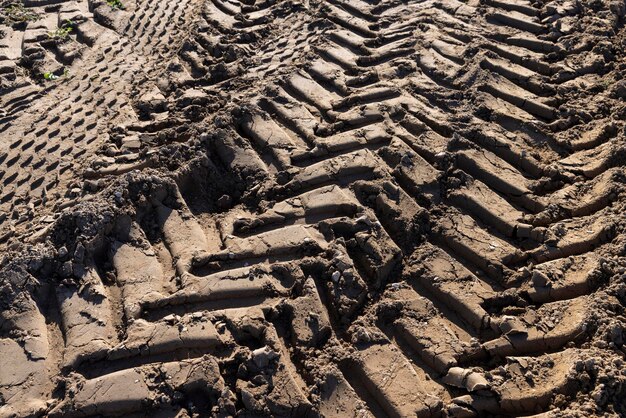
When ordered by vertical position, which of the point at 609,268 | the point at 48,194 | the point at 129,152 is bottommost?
the point at 48,194

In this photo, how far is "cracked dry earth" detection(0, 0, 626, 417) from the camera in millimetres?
3133

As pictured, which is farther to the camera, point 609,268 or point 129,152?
point 129,152

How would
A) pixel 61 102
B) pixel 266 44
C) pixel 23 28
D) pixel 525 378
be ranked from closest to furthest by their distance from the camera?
1. pixel 525 378
2. pixel 61 102
3. pixel 266 44
4. pixel 23 28

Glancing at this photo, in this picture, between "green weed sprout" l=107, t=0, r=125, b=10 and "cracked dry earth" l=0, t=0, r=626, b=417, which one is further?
"green weed sprout" l=107, t=0, r=125, b=10

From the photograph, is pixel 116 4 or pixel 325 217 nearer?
pixel 325 217

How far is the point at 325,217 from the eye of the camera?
3.89 m

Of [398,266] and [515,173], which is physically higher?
[515,173]

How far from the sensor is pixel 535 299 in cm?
343

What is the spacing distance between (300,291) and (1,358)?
165 centimetres

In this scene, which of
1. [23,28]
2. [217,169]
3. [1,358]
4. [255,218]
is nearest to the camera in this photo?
[1,358]

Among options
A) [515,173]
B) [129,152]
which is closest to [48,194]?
[129,152]

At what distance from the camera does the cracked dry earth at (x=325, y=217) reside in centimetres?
313

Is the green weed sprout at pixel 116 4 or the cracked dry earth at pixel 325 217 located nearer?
the cracked dry earth at pixel 325 217

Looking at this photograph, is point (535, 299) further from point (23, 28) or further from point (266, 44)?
point (23, 28)
